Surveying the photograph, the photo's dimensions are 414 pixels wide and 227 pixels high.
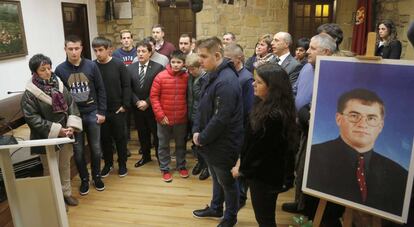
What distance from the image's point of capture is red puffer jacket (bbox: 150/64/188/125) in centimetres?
321

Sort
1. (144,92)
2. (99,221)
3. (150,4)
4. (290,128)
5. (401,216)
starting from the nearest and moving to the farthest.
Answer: (401,216)
(290,128)
(99,221)
(144,92)
(150,4)

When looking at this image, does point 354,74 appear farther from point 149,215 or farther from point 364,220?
Result: point 149,215

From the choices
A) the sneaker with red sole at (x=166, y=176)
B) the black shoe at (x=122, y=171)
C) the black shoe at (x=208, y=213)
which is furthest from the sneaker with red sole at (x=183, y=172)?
the black shoe at (x=208, y=213)

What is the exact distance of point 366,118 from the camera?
160 centimetres

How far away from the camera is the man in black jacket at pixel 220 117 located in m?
2.15

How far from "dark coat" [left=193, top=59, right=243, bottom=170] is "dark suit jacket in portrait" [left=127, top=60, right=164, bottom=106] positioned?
129cm

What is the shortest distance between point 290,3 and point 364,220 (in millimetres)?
4970

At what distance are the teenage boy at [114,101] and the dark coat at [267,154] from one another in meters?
1.78

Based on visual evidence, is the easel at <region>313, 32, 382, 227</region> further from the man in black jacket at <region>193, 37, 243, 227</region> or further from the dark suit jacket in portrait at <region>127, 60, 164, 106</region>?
the dark suit jacket in portrait at <region>127, 60, 164, 106</region>

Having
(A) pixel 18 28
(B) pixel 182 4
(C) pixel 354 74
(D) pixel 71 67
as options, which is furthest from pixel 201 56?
(B) pixel 182 4

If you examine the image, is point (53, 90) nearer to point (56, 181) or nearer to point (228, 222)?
point (56, 181)

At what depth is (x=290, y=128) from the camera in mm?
1796

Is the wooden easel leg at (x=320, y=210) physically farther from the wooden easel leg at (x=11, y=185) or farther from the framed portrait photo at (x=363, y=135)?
the wooden easel leg at (x=11, y=185)

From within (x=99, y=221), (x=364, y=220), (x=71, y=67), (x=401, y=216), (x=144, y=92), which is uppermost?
(x=71, y=67)
